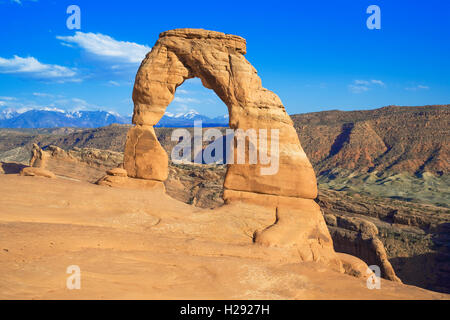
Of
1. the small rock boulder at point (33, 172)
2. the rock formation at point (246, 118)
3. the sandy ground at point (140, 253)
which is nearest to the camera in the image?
the sandy ground at point (140, 253)

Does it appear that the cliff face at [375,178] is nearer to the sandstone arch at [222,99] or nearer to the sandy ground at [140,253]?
the sandstone arch at [222,99]

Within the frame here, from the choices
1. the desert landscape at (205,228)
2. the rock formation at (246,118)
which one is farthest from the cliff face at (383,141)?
the rock formation at (246,118)

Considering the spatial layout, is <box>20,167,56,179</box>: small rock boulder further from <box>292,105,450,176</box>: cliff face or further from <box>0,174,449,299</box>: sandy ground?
<box>292,105,450,176</box>: cliff face

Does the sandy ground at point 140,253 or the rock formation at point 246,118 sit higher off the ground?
the rock formation at point 246,118

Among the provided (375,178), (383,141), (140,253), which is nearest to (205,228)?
(140,253)

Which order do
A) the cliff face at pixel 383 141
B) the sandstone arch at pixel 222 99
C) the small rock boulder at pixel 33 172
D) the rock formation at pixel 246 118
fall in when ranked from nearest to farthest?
the rock formation at pixel 246 118 → the sandstone arch at pixel 222 99 → the small rock boulder at pixel 33 172 → the cliff face at pixel 383 141
